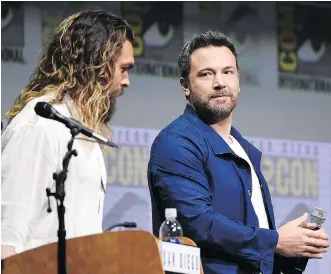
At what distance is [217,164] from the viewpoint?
4512mm

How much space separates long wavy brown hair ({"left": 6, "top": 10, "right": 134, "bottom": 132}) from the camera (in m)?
3.98

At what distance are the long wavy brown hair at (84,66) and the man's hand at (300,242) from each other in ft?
3.14

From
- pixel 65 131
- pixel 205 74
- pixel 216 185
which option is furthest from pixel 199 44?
pixel 65 131

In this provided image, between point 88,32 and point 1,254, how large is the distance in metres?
1.01

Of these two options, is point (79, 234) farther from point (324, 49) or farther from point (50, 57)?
point (324, 49)

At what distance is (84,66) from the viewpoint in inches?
160

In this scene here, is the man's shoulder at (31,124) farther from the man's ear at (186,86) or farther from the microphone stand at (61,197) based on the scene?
the man's ear at (186,86)

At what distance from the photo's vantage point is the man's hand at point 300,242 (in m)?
4.40

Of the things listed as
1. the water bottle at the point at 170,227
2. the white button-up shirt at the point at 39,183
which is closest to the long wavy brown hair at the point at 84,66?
the white button-up shirt at the point at 39,183

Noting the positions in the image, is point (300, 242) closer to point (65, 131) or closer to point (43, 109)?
point (65, 131)

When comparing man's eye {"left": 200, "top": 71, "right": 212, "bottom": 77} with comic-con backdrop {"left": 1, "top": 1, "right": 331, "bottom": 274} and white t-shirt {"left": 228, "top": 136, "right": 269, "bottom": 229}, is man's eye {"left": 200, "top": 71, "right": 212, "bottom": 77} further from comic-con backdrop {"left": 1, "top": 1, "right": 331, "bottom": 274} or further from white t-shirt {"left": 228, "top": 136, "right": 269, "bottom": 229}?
comic-con backdrop {"left": 1, "top": 1, "right": 331, "bottom": 274}

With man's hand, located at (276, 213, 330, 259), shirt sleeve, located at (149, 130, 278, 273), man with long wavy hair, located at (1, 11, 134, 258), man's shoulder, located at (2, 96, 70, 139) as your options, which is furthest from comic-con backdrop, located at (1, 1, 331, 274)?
man's shoulder, located at (2, 96, 70, 139)

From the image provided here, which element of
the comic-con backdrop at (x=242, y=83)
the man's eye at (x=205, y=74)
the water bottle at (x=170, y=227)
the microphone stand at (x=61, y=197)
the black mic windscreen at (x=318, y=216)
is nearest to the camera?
the microphone stand at (x=61, y=197)

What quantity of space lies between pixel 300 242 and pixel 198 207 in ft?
1.56
